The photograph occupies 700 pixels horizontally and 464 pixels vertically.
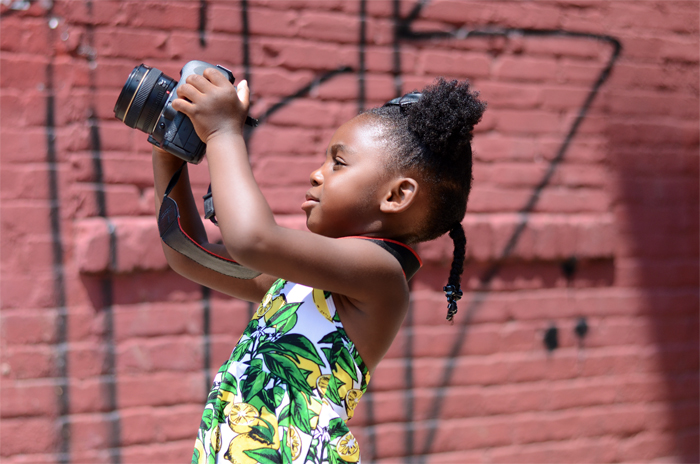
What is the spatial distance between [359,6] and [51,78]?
3.63 ft

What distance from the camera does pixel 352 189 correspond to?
1.22 metres

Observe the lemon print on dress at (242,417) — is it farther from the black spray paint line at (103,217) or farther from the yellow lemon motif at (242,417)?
the black spray paint line at (103,217)

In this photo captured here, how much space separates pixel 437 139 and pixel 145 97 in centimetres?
58

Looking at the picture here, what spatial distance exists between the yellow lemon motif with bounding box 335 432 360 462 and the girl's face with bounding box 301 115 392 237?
1.32 feet

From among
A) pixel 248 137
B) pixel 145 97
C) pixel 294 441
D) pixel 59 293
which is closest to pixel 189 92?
pixel 145 97

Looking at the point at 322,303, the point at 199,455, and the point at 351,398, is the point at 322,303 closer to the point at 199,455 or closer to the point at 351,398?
the point at 351,398

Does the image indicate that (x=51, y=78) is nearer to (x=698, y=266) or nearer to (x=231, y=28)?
(x=231, y=28)

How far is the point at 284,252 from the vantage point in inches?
41.3

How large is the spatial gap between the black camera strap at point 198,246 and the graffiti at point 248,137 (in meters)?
0.82

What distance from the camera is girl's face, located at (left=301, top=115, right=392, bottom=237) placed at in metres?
1.23

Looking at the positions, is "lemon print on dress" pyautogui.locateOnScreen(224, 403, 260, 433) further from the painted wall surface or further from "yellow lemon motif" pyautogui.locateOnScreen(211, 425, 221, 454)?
the painted wall surface

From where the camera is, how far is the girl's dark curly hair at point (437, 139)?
1.25m

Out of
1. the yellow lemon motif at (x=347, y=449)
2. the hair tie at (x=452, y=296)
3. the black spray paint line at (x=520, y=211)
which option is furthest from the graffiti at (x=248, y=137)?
the yellow lemon motif at (x=347, y=449)

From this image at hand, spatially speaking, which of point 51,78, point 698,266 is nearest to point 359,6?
point 51,78
